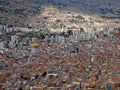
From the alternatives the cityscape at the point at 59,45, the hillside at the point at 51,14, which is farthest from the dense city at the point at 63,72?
the hillside at the point at 51,14

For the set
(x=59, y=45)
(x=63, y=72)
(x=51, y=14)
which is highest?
(x=63, y=72)

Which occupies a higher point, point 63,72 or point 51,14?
point 63,72

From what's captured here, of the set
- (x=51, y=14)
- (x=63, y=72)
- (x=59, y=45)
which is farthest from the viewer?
(x=51, y=14)

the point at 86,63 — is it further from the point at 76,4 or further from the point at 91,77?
the point at 76,4

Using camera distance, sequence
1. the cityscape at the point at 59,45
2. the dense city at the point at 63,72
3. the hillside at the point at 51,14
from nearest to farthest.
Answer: the dense city at the point at 63,72
the cityscape at the point at 59,45
the hillside at the point at 51,14

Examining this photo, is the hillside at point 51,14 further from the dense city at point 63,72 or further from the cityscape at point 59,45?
the dense city at point 63,72

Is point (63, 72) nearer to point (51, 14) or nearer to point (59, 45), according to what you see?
point (59, 45)

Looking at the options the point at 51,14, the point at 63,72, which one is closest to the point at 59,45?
the point at 63,72

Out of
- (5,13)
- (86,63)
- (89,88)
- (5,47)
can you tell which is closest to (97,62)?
(86,63)

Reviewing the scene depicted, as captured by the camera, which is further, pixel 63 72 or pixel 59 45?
pixel 59 45

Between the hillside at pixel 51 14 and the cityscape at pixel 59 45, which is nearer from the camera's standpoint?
the cityscape at pixel 59 45

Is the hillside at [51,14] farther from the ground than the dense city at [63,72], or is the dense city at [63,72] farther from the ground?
the dense city at [63,72]

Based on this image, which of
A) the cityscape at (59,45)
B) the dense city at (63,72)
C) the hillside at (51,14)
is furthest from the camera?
the hillside at (51,14)
